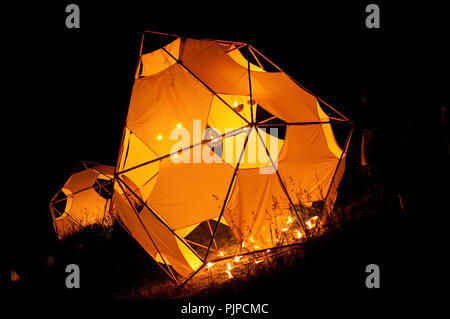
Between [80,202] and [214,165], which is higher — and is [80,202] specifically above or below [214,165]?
below

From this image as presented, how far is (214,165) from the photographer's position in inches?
168

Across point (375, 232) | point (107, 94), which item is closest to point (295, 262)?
point (375, 232)

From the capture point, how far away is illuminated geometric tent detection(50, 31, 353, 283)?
4234mm

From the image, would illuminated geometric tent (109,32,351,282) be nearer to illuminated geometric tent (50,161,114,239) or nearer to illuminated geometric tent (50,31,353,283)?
illuminated geometric tent (50,31,353,283)

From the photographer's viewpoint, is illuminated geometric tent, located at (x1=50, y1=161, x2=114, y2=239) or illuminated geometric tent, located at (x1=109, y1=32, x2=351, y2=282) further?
illuminated geometric tent, located at (x1=50, y1=161, x2=114, y2=239)

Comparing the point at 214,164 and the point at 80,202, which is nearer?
the point at 214,164

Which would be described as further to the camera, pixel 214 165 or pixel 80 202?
pixel 80 202

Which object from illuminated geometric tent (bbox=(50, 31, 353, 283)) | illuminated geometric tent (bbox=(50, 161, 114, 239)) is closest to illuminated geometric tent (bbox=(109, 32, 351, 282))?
illuminated geometric tent (bbox=(50, 31, 353, 283))

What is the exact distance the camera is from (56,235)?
30.0 feet

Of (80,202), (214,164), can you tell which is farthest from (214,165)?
(80,202)

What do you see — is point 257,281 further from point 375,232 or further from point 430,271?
point 430,271

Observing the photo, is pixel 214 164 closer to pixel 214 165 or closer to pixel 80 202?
pixel 214 165

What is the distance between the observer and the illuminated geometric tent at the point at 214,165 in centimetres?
423
